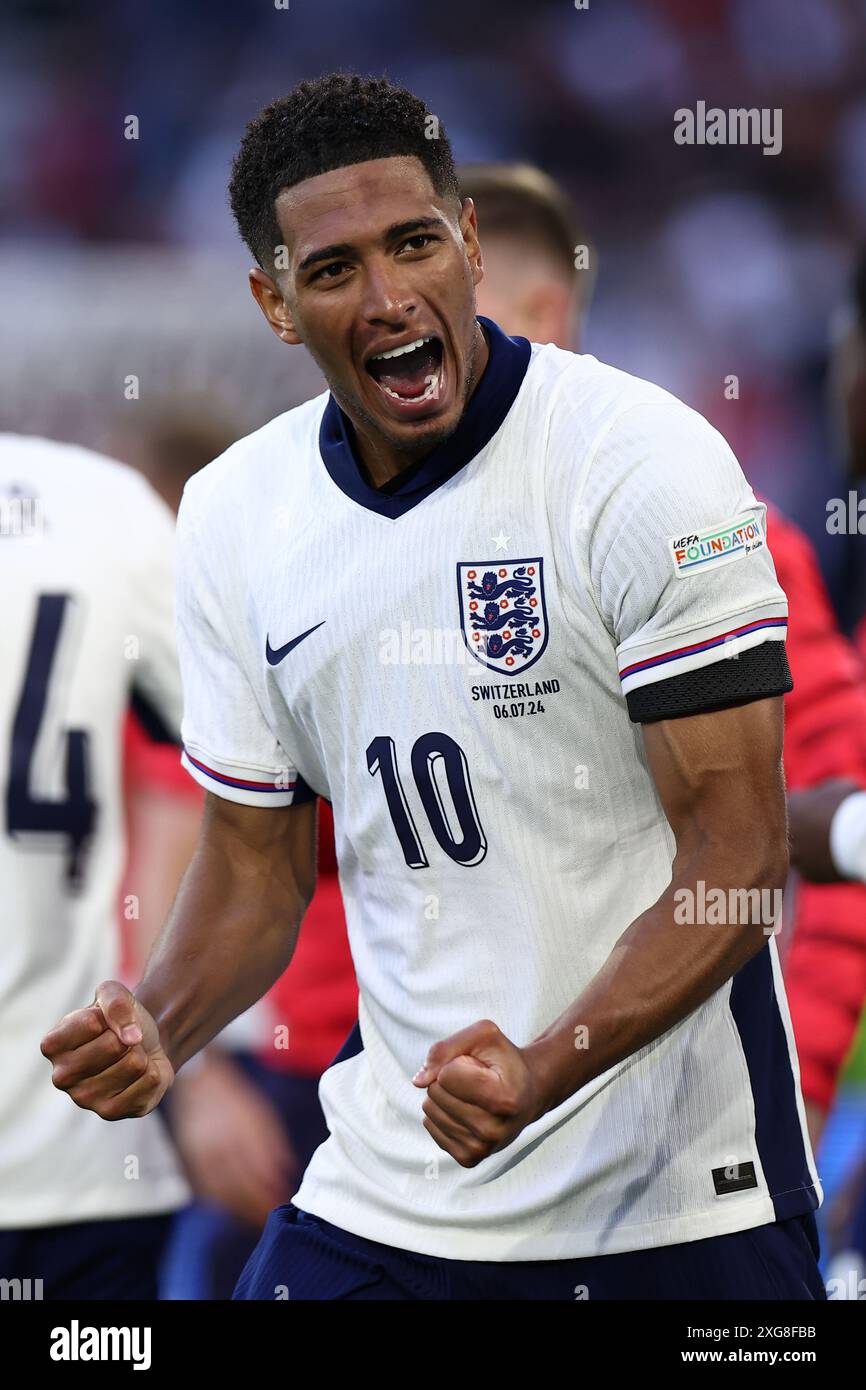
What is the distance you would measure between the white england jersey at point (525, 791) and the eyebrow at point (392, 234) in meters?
0.14

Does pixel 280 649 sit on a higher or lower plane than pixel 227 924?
higher

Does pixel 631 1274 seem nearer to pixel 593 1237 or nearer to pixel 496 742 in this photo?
pixel 593 1237

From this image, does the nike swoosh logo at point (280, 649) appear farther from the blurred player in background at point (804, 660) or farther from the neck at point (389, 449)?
the blurred player in background at point (804, 660)

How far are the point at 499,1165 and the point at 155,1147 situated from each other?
55.3 inches

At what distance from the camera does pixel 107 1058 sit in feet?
5.21

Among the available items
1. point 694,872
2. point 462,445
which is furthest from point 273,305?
point 694,872

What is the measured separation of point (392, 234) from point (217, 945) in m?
0.78

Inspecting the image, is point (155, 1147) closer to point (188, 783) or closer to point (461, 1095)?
point (188, 783)

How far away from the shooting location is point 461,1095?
4.45 ft

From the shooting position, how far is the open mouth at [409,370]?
1.73 meters

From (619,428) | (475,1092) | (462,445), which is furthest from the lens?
(462,445)

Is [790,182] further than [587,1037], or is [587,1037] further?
[790,182]

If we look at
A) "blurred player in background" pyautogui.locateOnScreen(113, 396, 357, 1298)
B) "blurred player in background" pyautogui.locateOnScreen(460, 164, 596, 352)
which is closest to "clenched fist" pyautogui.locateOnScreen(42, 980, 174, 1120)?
"blurred player in background" pyautogui.locateOnScreen(113, 396, 357, 1298)
